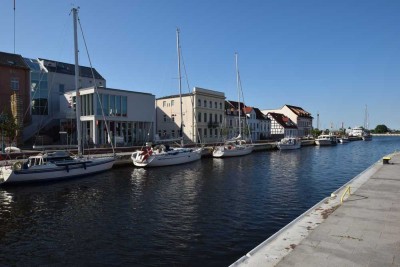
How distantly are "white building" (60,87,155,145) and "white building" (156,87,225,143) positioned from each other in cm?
1187

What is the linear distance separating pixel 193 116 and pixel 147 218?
5151 centimetres

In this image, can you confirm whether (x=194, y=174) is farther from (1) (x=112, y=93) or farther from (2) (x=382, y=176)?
(1) (x=112, y=93)

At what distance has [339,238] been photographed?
8.70m

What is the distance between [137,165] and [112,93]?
1865cm

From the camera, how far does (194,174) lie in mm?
31156

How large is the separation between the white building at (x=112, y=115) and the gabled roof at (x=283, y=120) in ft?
199

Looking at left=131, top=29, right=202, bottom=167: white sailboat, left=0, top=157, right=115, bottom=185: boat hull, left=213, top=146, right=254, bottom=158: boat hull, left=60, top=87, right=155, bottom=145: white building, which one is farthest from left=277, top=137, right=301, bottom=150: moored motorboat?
left=0, top=157, right=115, bottom=185: boat hull

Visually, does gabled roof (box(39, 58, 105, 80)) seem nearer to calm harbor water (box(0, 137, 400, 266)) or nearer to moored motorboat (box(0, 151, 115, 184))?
moored motorboat (box(0, 151, 115, 184))

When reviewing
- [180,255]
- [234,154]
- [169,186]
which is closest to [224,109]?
[234,154]

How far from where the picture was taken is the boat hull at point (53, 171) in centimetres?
2455

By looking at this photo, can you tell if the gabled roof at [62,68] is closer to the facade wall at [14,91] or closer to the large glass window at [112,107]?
Result: the facade wall at [14,91]

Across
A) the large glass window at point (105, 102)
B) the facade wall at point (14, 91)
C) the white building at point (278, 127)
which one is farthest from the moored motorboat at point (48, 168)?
the white building at point (278, 127)

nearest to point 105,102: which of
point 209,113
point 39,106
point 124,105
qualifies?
point 124,105

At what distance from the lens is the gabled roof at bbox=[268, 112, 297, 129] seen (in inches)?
4230
